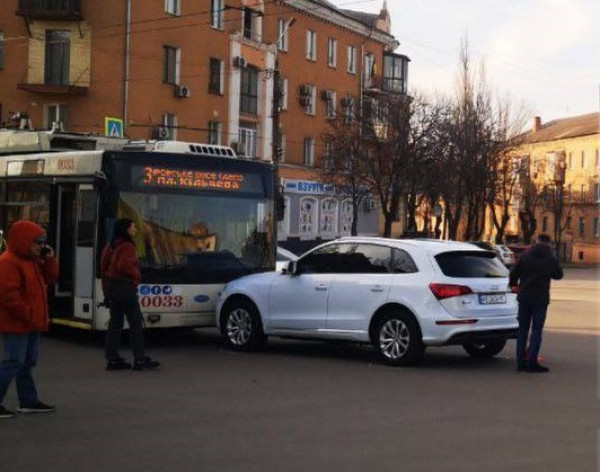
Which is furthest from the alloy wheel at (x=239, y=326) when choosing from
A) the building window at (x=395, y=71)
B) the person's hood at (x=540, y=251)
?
the building window at (x=395, y=71)

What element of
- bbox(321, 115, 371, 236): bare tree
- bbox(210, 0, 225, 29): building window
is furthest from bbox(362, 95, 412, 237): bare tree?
bbox(210, 0, 225, 29): building window

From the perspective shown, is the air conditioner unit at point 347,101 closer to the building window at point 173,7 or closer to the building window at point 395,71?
the building window at point 395,71

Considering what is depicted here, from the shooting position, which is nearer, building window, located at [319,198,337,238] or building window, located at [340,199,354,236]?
building window, located at [319,198,337,238]

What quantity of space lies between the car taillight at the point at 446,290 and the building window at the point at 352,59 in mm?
45680

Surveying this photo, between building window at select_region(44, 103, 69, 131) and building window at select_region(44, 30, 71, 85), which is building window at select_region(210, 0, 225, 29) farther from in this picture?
building window at select_region(44, 103, 69, 131)

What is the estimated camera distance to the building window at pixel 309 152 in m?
53.3

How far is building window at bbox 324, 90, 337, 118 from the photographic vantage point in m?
54.1

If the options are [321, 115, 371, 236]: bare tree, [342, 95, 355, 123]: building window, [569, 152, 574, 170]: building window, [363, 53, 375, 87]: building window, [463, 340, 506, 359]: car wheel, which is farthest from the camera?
[569, 152, 574, 170]: building window

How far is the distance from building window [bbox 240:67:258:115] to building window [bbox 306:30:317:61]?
5060 mm

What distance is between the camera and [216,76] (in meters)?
45.8

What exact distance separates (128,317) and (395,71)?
51.8 meters

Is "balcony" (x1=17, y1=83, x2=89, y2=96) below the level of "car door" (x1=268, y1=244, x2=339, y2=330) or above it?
above

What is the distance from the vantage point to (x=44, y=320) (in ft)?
28.5

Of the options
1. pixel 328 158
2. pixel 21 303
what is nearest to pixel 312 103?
pixel 328 158
